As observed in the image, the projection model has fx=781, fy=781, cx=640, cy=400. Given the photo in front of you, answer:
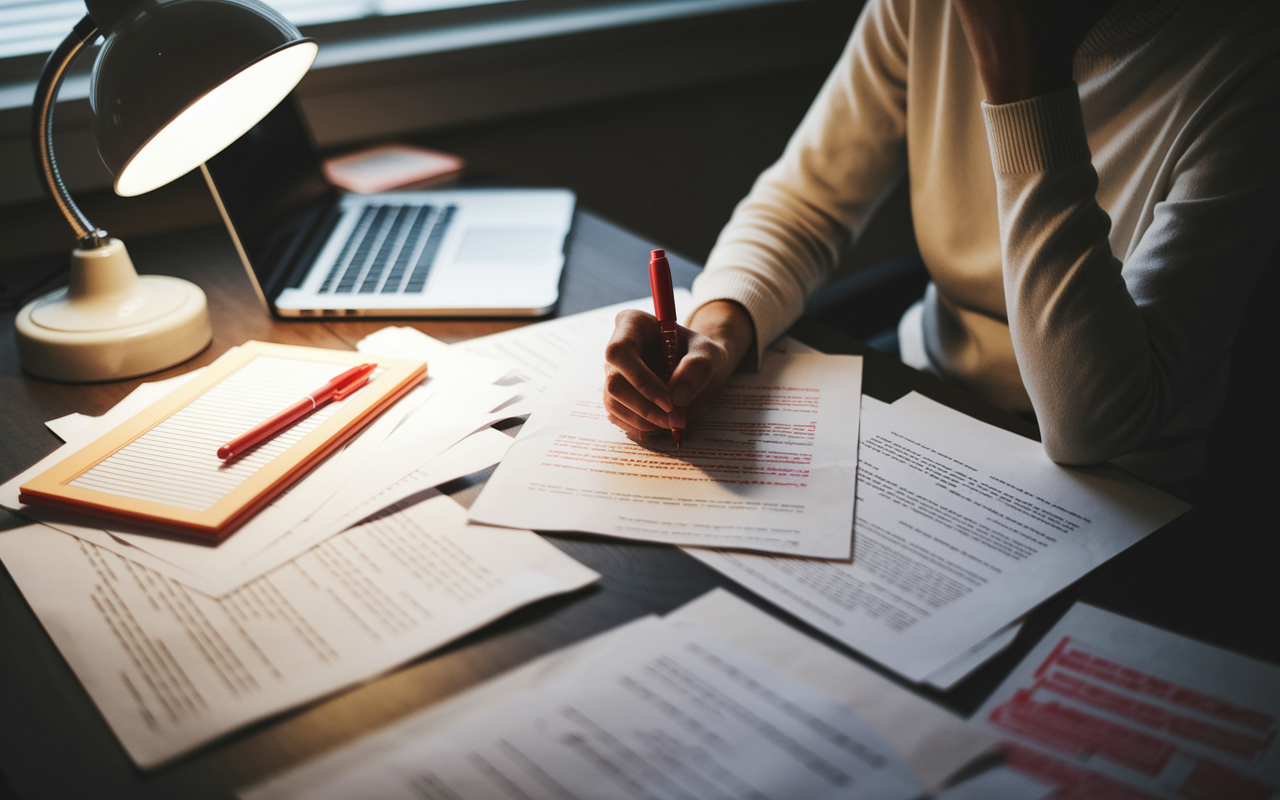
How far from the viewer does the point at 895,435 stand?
0.69 meters

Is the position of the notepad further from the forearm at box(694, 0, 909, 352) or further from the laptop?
the forearm at box(694, 0, 909, 352)

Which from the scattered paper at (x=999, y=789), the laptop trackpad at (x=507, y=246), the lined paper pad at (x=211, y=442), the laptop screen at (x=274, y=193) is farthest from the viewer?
the laptop trackpad at (x=507, y=246)

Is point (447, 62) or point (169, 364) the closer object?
point (169, 364)

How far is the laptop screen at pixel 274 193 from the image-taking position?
891mm

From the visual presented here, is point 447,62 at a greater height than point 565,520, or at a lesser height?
greater

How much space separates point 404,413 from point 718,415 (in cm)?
29

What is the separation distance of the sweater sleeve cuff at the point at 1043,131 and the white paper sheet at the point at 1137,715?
399 millimetres

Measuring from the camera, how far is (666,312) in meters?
0.73

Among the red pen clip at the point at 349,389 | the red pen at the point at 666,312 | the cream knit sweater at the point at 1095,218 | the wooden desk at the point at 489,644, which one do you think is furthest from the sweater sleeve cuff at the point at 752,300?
the red pen clip at the point at 349,389

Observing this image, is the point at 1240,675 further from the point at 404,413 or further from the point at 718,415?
the point at 404,413

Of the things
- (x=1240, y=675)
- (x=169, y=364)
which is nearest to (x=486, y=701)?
(x=1240, y=675)

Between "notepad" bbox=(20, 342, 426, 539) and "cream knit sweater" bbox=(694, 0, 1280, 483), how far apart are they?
395 mm

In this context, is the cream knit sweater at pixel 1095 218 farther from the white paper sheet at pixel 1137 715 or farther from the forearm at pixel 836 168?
the white paper sheet at pixel 1137 715

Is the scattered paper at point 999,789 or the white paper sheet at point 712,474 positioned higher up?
the white paper sheet at point 712,474
